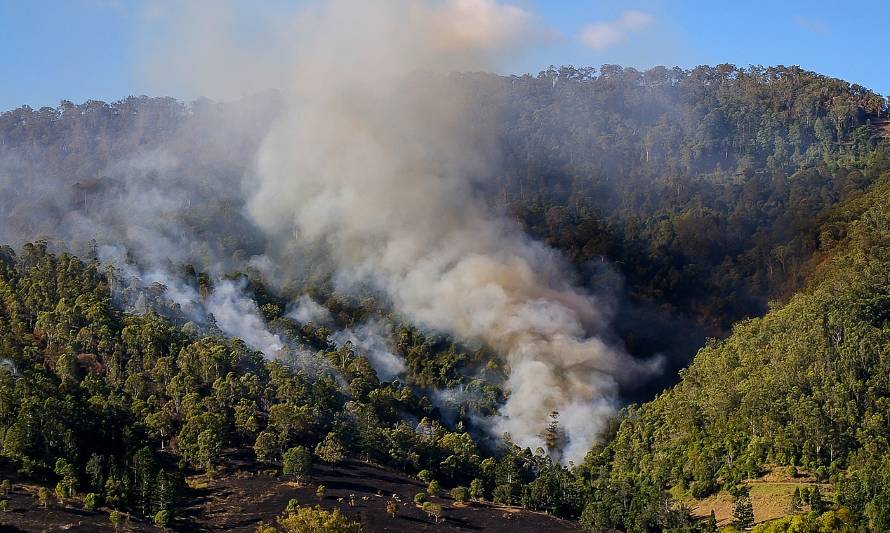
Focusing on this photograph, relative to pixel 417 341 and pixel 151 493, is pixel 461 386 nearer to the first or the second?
pixel 417 341

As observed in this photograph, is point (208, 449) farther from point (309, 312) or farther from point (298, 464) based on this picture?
point (309, 312)

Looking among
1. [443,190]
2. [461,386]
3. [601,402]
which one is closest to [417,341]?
[461,386]

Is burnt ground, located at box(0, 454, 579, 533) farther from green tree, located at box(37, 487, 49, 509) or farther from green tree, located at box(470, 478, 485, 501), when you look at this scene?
green tree, located at box(470, 478, 485, 501)

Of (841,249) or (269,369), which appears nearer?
(269,369)

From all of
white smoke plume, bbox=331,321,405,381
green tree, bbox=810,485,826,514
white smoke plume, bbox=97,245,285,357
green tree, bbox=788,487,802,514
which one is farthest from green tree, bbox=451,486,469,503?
white smoke plume, bbox=331,321,405,381

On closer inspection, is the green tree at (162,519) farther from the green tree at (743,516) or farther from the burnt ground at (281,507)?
the green tree at (743,516)

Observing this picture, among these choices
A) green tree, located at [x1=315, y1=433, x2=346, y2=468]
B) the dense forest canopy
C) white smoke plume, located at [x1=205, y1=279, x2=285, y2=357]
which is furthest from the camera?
white smoke plume, located at [x1=205, y1=279, x2=285, y2=357]
